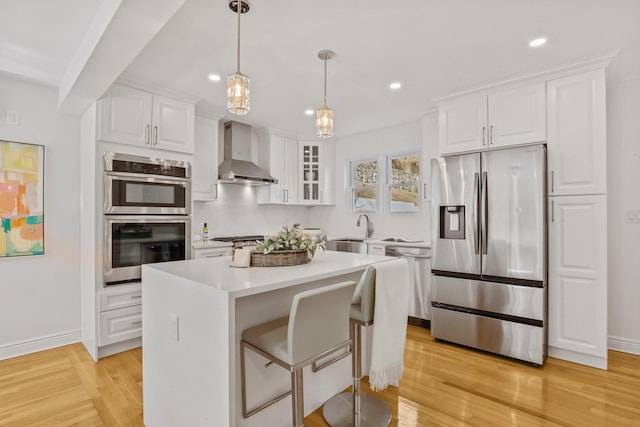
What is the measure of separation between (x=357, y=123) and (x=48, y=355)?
4227 millimetres

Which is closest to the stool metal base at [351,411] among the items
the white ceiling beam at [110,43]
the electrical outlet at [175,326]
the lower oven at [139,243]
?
the electrical outlet at [175,326]

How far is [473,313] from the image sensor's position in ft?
10.1

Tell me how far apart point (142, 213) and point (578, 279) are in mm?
3934

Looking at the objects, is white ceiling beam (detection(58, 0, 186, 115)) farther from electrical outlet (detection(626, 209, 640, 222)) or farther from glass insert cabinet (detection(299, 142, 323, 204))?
electrical outlet (detection(626, 209, 640, 222))

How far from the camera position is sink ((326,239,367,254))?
423 cm

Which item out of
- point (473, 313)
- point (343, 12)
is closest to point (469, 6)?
point (343, 12)

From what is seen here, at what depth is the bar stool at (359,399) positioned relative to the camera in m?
1.90

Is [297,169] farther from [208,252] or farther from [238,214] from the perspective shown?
[208,252]

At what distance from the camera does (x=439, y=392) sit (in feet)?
7.68

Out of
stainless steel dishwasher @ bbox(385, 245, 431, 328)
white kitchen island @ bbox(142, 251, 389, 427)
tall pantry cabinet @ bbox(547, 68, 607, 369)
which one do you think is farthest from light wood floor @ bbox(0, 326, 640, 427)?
stainless steel dishwasher @ bbox(385, 245, 431, 328)

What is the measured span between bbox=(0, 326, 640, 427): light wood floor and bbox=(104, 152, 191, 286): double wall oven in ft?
2.72

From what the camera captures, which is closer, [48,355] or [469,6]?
[469,6]

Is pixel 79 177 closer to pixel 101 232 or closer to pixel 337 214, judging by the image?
pixel 101 232

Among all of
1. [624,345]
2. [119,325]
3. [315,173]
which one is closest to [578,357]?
[624,345]
